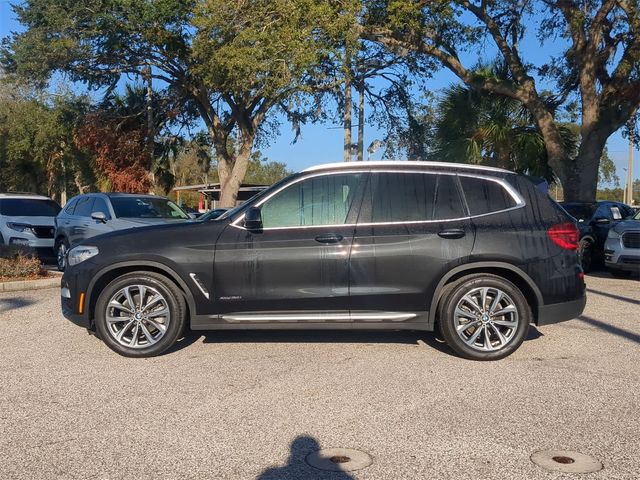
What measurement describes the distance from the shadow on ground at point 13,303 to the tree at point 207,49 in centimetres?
857

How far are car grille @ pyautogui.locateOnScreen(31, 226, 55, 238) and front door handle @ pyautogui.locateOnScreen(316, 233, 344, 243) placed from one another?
10.8m

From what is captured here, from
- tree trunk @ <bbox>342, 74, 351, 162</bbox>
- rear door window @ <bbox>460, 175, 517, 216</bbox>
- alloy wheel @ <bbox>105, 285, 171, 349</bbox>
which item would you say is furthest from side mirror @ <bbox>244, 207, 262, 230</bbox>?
tree trunk @ <bbox>342, 74, 351, 162</bbox>

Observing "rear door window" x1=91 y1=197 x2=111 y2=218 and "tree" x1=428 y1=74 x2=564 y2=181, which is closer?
"rear door window" x1=91 y1=197 x2=111 y2=218

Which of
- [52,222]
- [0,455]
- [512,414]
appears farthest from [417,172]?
[52,222]

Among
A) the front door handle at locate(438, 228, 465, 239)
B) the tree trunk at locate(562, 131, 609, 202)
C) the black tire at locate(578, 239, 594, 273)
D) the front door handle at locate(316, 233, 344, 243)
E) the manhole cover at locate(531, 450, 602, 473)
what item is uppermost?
the tree trunk at locate(562, 131, 609, 202)

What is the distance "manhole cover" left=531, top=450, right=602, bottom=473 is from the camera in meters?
4.03

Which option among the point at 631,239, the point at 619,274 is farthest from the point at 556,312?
the point at 619,274

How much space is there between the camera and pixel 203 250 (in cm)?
643

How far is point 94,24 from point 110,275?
17.3 meters

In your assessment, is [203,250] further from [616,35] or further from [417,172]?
[616,35]

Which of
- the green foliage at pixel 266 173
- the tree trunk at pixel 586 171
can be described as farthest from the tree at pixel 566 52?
the green foliage at pixel 266 173

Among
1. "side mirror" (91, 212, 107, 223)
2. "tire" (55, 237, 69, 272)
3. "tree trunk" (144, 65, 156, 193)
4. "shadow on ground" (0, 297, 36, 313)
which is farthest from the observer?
"tree trunk" (144, 65, 156, 193)

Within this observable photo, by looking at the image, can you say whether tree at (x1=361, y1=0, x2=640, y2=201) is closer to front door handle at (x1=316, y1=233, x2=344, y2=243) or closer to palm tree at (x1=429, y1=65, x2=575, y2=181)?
palm tree at (x1=429, y1=65, x2=575, y2=181)

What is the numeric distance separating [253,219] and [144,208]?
6909 mm
